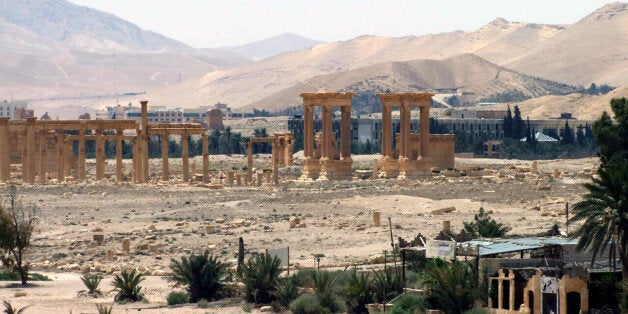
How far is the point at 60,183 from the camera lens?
85.1m

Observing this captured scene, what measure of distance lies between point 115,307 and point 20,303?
2639mm

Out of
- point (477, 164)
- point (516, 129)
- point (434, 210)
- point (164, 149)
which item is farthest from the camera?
point (516, 129)

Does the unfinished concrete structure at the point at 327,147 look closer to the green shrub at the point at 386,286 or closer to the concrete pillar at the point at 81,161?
the concrete pillar at the point at 81,161

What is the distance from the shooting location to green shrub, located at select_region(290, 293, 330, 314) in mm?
34188

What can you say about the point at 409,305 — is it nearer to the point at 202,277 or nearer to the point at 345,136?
the point at 202,277

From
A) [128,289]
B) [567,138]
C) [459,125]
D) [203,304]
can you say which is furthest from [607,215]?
[459,125]

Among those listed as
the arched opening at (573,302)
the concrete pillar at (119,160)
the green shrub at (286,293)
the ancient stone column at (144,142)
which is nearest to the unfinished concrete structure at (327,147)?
the ancient stone column at (144,142)

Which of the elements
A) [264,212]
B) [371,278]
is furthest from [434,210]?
[371,278]

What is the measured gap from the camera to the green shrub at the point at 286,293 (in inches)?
1394

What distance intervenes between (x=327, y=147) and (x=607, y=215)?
5136cm

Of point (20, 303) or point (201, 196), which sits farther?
point (201, 196)

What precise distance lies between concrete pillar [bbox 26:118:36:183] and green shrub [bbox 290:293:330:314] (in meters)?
52.5

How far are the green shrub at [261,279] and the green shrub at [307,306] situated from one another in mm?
1581

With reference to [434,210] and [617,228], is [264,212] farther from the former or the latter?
[617,228]
